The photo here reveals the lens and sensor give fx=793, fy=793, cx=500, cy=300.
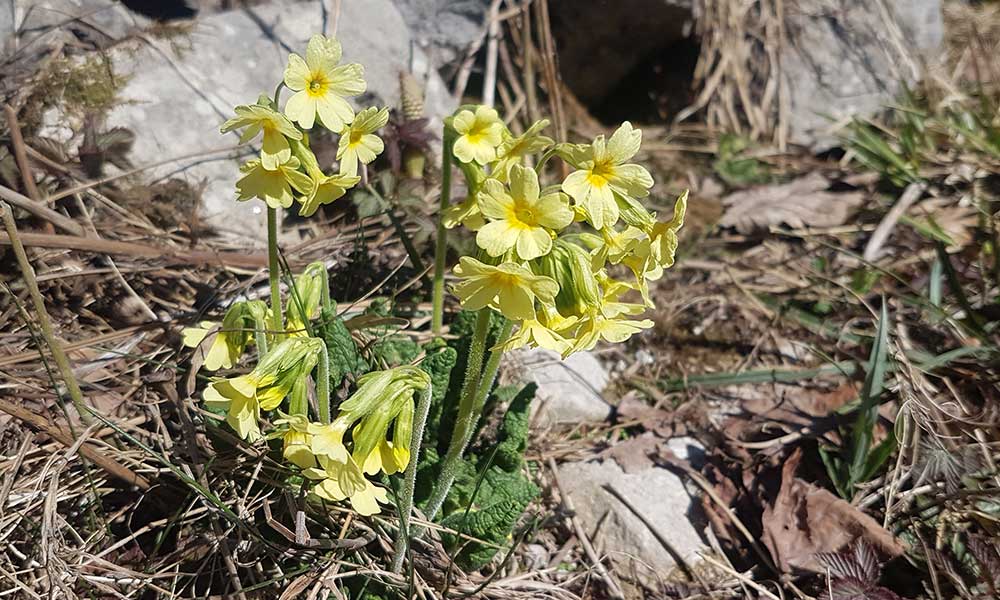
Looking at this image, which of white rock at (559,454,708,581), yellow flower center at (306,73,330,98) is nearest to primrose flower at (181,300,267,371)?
yellow flower center at (306,73,330,98)

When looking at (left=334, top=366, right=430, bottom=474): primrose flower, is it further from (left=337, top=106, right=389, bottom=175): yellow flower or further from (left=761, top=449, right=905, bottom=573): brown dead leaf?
(left=761, top=449, right=905, bottom=573): brown dead leaf

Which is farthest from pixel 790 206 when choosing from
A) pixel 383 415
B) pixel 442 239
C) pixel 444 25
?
pixel 383 415

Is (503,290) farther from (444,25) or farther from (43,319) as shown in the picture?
(444,25)

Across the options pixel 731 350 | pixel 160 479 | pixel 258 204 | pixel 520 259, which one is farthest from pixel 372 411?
pixel 731 350

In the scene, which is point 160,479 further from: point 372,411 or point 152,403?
point 372,411

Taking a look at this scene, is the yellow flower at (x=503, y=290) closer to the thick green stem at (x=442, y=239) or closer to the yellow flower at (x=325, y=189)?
the yellow flower at (x=325, y=189)

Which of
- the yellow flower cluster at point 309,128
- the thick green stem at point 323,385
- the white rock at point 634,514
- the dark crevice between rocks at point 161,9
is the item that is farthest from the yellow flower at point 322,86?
the dark crevice between rocks at point 161,9
